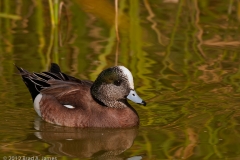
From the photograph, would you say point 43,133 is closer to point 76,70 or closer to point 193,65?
point 76,70

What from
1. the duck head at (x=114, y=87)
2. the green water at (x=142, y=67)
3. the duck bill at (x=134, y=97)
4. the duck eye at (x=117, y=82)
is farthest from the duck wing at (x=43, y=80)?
the duck bill at (x=134, y=97)

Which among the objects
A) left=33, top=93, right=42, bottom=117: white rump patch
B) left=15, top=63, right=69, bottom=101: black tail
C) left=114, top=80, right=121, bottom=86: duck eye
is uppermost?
left=114, top=80, right=121, bottom=86: duck eye

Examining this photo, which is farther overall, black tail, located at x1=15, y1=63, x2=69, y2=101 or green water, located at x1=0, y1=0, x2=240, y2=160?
black tail, located at x1=15, y1=63, x2=69, y2=101

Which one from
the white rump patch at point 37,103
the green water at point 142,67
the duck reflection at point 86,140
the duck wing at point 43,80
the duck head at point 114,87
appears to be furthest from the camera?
the duck wing at point 43,80

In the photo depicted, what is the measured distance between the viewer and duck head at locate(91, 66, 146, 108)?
304 inches

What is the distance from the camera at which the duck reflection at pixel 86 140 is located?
7.01 meters

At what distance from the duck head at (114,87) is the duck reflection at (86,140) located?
0.36 meters

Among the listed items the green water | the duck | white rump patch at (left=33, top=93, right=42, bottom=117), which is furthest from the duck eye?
white rump patch at (left=33, top=93, right=42, bottom=117)

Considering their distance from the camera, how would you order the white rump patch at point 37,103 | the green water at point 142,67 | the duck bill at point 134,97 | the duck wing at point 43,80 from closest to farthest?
the green water at point 142,67 → the duck bill at point 134,97 → the white rump patch at point 37,103 → the duck wing at point 43,80

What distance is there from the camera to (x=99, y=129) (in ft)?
A: 25.3

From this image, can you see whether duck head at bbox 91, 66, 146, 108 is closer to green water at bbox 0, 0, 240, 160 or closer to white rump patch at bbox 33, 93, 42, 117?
green water at bbox 0, 0, 240, 160

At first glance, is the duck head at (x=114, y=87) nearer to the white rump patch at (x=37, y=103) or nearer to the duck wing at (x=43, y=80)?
the duck wing at (x=43, y=80)

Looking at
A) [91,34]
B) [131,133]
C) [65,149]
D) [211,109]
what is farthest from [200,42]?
[65,149]

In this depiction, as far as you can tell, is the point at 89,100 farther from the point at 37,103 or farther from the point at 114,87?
the point at 37,103
